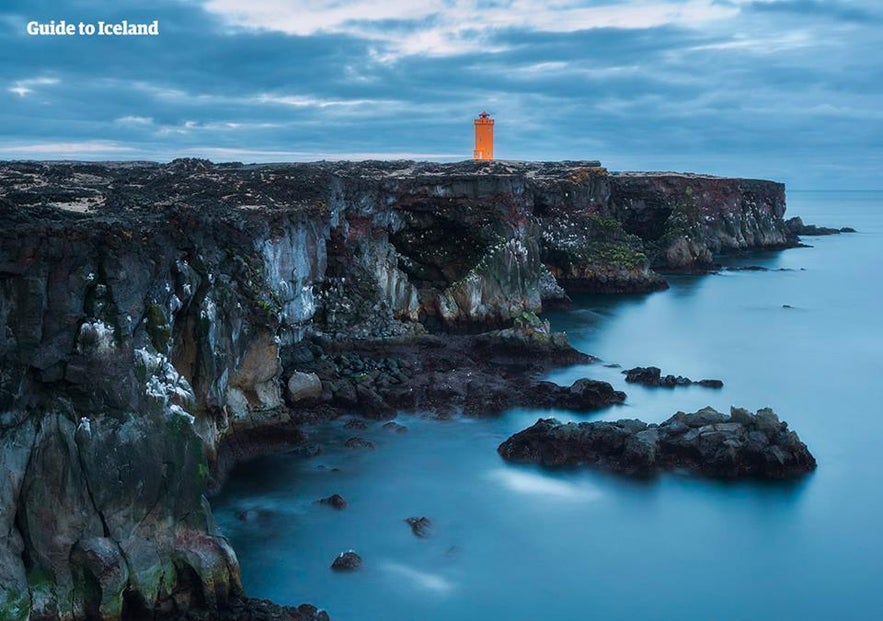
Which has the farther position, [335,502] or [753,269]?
[753,269]

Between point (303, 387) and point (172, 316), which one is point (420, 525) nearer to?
point (172, 316)

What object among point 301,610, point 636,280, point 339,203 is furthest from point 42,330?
point 636,280

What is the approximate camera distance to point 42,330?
48.6 feet

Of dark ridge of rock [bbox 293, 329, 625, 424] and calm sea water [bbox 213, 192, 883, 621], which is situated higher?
dark ridge of rock [bbox 293, 329, 625, 424]

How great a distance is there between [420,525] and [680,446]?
764cm

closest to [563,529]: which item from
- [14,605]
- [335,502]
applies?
[335,502]

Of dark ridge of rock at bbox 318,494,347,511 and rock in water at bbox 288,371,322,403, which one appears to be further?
rock in water at bbox 288,371,322,403

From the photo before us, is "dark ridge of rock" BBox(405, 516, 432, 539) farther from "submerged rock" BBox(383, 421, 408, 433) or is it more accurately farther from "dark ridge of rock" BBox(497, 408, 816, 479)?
"submerged rock" BBox(383, 421, 408, 433)

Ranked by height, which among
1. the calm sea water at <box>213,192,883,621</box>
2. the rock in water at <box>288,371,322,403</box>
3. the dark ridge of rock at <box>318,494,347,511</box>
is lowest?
the calm sea water at <box>213,192,883,621</box>

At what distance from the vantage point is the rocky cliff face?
47.2ft

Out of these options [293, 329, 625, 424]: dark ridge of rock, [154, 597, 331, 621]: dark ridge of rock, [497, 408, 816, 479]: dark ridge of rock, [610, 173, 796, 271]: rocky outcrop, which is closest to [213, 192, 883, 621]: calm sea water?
[497, 408, 816, 479]: dark ridge of rock

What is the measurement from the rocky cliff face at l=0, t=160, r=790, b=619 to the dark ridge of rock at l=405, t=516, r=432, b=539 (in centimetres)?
473

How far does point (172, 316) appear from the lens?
1877 centimetres

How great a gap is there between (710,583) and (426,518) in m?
5.94
